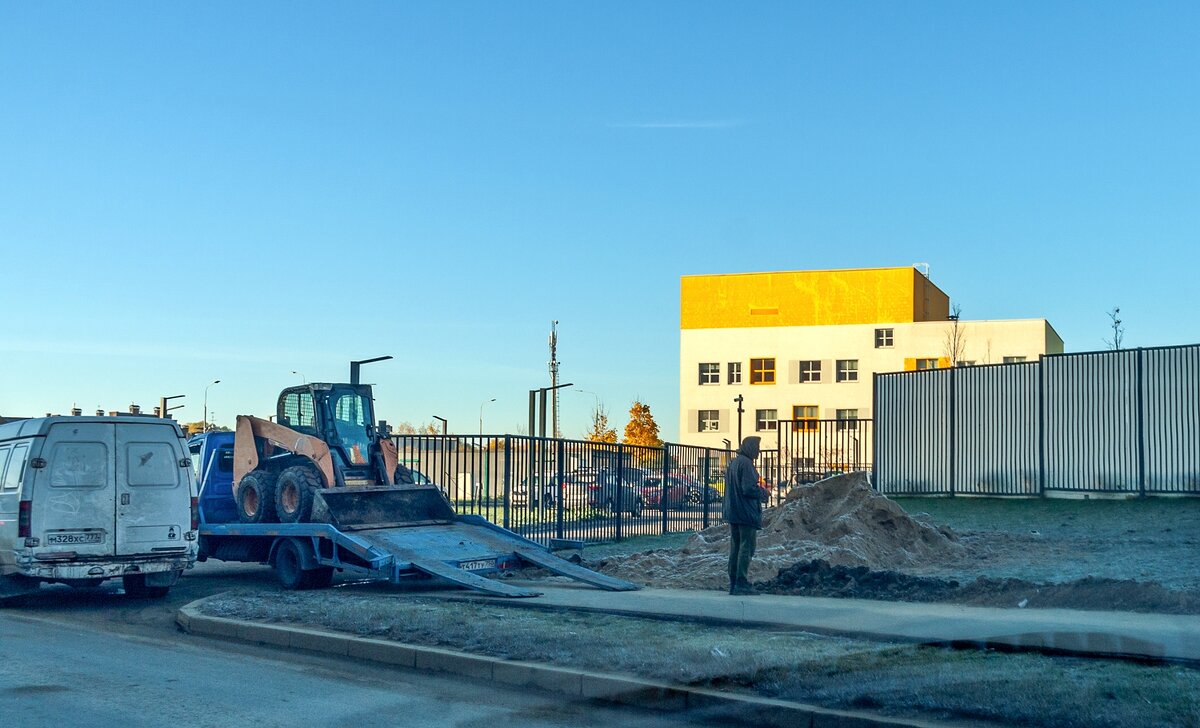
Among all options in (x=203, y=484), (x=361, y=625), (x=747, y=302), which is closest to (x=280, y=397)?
(x=203, y=484)

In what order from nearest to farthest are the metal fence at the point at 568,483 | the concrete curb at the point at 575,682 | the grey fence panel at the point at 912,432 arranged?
the concrete curb at the point at 575,682
the metal fence at the point at 568,483
the grey fence panel at the point at 912,432

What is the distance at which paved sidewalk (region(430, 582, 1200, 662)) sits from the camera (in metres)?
8.96

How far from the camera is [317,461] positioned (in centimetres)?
1623

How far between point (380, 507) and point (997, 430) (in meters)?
16.3

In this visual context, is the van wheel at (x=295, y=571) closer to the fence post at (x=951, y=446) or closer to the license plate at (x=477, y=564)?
the license plate at (x=477, y=564)

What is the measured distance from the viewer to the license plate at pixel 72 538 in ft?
44.4

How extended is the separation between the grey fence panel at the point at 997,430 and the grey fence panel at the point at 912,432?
40cm

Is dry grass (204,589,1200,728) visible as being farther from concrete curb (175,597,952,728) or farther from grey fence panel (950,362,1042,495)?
A: grey fence panel (950,362,1042,495)

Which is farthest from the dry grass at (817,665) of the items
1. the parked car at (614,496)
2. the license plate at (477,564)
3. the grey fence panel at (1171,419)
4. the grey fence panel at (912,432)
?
the grey fence panel at (912,432)

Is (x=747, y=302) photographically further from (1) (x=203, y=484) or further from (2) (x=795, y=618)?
(2) (x=795, y=618)

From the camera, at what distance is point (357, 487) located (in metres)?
16.0

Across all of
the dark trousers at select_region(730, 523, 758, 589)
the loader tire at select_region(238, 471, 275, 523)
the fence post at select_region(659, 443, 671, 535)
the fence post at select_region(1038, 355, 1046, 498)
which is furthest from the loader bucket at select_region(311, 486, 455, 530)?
the fence post at select_region(1038, 355, 1046, 498)

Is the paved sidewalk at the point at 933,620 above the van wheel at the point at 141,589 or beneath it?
above

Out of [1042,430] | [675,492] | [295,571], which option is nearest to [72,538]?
[295,571]
